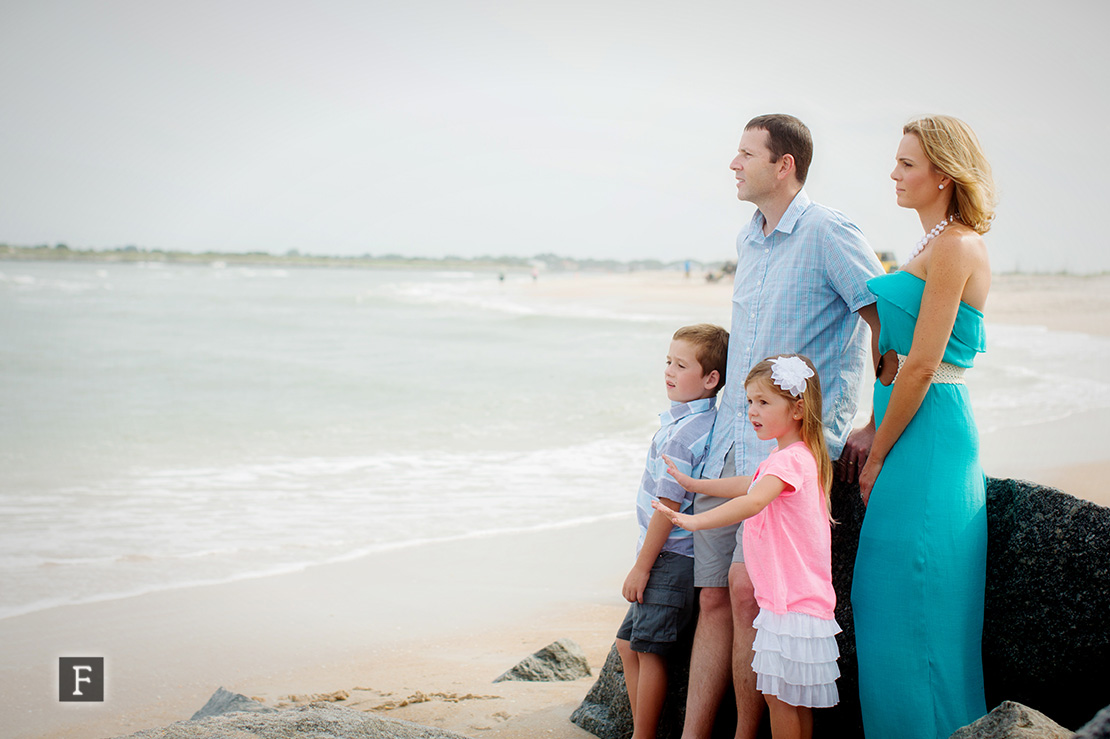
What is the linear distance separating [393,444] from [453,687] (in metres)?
6.31

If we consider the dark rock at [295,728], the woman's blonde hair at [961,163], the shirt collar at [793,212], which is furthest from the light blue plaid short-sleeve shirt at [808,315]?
the dark rock at [295,728]

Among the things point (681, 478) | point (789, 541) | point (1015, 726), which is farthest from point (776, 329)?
point (1015, 726)

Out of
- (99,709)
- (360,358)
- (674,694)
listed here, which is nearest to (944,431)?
(674,694)

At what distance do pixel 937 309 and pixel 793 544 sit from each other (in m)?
0.81

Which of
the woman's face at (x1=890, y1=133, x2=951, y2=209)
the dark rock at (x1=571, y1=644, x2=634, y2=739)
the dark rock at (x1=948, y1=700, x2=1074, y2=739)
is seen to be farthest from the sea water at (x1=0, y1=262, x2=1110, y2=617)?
the dark rock at (x1=948, y1=700, x2=1074, y2=739)

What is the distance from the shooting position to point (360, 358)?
19.2 m

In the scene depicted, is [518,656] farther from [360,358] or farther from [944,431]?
[360,358]

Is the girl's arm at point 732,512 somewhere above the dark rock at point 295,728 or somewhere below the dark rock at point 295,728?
above

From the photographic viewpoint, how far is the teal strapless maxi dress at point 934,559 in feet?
8.21

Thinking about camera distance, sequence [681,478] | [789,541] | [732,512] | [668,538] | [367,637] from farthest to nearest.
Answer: [367,637], [668,538], [681,478], [789,541], [732,512]

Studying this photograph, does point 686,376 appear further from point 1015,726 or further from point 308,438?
point 308,438

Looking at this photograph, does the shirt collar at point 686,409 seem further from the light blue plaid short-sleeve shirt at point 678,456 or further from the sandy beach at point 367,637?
the sandy beach at point 367,637

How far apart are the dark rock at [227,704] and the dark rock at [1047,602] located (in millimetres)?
2581

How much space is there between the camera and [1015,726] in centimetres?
192
